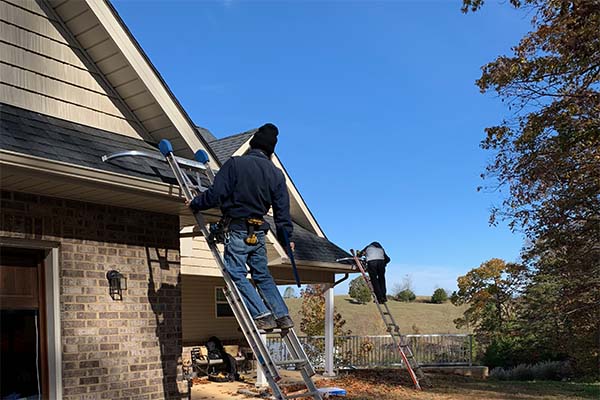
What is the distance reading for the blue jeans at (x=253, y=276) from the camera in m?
4.76

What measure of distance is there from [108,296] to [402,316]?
103ft

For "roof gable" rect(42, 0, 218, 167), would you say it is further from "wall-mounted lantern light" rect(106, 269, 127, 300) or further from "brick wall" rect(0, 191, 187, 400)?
"wall-mounted lantern light" rect(106, 269, 127, 300)

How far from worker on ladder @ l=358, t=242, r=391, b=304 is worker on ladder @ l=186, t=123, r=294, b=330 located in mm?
7515

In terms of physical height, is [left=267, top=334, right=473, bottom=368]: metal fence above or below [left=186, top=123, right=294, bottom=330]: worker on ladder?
below

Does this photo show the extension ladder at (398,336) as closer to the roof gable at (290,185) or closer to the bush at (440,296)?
the roof gable at (290,185)

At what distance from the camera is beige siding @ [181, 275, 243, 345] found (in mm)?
14688

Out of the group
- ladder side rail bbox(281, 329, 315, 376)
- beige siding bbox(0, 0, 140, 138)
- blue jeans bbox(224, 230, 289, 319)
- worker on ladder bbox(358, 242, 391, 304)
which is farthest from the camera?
worker on ladder bbox(358, 242, 391, 304)

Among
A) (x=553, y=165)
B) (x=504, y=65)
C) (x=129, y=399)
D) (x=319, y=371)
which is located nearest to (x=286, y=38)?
(x=504, y=65)

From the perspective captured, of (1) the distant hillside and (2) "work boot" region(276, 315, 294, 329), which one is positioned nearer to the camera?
(2) "work boot" region(276, 315, 294, 329)

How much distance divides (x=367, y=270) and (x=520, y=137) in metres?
4.36

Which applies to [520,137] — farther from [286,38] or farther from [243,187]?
[243,187]

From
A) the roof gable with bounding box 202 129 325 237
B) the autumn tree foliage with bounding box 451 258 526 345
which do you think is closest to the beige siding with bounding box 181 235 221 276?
the roof gable with bounding box 202 129 325 237

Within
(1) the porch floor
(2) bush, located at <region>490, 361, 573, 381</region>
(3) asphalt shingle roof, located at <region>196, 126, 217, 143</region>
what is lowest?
(2) bush, located at <region>490, 361, 573, 381</region>

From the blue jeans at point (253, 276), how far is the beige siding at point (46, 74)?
2.55 metres
